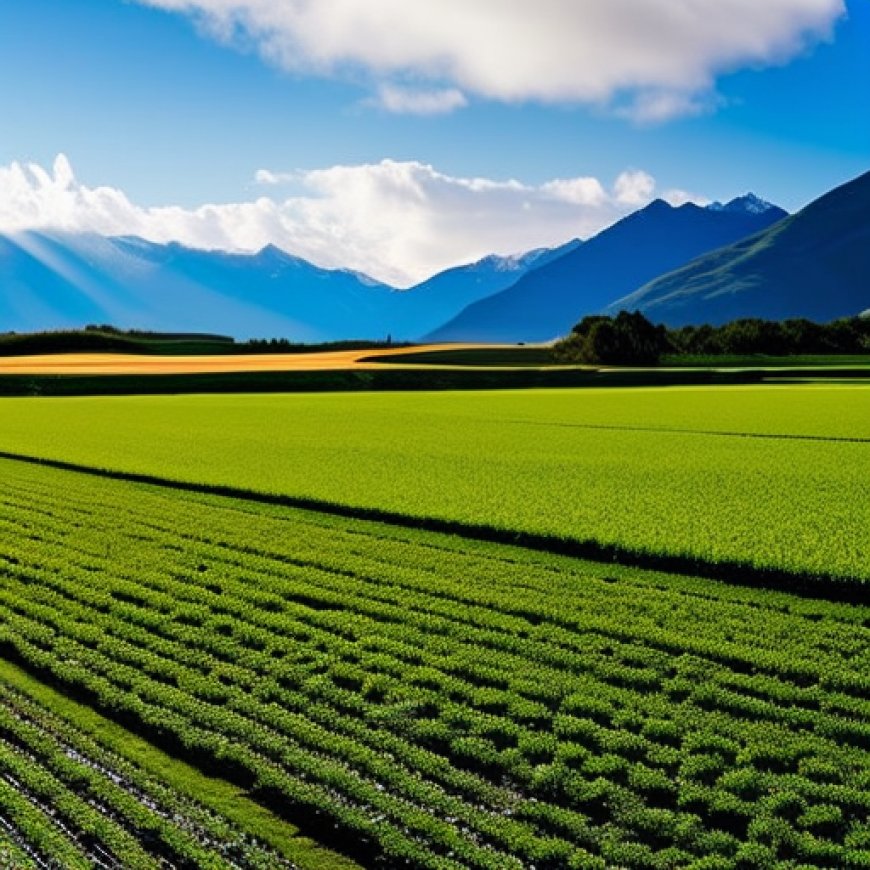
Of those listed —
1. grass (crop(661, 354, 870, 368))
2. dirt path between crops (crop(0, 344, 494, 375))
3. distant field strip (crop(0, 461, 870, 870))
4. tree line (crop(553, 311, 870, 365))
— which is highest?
dirt path between crops (crop(0, 344, 494, 375))

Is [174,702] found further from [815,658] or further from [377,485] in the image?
[377,485]

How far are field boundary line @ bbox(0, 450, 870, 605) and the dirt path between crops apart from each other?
6076 centimetres

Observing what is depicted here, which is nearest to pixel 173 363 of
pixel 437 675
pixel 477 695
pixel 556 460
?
pixel 556 460

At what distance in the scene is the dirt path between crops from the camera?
87625mm

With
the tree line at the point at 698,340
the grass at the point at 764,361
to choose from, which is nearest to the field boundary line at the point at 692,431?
the tree line at the point at 698,340

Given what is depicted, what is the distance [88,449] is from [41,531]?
57.0 ft

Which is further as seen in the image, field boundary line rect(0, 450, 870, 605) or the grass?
the grass

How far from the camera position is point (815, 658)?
13383 mm

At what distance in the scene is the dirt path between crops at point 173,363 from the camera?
8762cm

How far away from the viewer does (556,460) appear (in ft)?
114

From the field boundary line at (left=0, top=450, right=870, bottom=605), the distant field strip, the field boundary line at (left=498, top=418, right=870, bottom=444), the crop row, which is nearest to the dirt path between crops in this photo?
the field boundary line at (left=498, top=418, right=870, bottom=444)

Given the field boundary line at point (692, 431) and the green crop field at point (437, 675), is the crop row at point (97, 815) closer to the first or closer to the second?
the green crop field at point (437, 675)

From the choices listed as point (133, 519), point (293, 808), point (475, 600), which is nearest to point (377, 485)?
point (133, 519)

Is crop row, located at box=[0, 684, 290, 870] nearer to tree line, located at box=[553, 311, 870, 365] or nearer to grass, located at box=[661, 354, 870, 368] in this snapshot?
grass, located at box=[661, 354, 870, 368]
